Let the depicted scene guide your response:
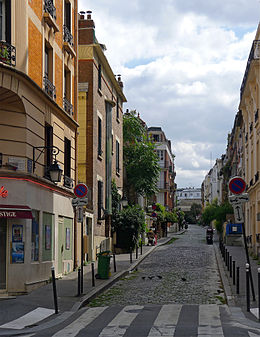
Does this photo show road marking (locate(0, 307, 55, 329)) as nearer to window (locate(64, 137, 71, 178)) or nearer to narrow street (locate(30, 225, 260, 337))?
narrow street (locate(30, 225, 260, 337))

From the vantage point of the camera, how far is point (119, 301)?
14.8m

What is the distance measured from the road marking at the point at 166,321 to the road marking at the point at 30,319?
256cm

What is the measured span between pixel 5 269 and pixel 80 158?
12.8 m

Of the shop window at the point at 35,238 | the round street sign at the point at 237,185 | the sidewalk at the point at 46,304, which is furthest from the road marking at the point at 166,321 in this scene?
the shop window at the point at 35,238

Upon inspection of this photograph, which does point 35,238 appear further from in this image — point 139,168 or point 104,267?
point 139,168

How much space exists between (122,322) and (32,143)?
7.38 m

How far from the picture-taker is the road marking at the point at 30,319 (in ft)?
37.1

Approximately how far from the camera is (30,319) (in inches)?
474

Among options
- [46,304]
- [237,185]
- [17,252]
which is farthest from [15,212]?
[237,185]

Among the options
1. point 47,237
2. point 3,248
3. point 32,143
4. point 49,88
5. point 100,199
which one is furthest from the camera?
point 100,199

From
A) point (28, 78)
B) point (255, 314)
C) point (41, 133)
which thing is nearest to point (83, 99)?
point (41, 133)

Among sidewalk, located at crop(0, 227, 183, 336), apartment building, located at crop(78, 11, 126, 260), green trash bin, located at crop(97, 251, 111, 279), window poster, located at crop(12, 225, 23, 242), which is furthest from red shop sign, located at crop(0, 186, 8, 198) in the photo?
apartment building, located at crop(78, 11, 126, 260)

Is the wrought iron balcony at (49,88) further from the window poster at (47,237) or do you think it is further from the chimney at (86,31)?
the chimney at (86,31)

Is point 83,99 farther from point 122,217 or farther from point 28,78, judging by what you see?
point 28,78
